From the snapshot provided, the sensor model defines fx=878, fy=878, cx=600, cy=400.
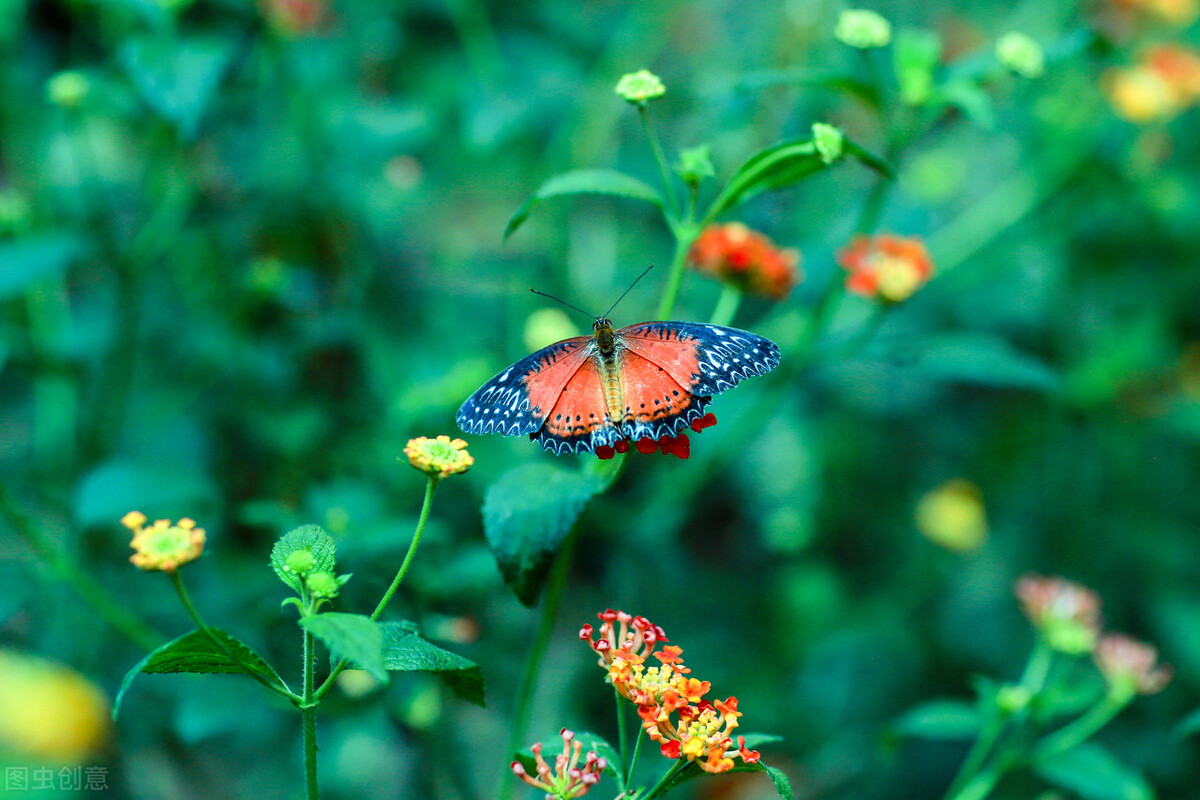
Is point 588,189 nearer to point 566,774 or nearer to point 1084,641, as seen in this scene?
point 566,774

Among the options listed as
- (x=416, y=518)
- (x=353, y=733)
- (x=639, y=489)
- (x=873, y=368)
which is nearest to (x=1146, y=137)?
(x=873, y=368)

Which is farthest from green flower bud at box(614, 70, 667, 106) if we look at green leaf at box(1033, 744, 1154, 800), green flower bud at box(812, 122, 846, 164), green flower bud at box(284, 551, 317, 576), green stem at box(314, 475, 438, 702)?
green leaf at box(1033, 744, 1154, 800)

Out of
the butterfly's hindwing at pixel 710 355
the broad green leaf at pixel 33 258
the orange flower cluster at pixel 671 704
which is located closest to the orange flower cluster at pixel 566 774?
the orange flower cluster at pixel 671 704

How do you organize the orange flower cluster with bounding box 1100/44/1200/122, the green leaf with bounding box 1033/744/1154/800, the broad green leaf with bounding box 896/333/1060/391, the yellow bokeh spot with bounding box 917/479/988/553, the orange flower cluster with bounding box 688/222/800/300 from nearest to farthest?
the green leaf with bounding box 1033/744/1154/800 → the orange flower cluster with bounding box 688/222/800/300 → the broad green leaf with bounding box 896/333/1060/391 → the orange flower cluster with bounding box 1100/44/1200/122 → the yellow bokeh spot with bounding box 917/479/988/553

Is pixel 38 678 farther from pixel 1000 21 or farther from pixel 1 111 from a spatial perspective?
pixel 1000 21

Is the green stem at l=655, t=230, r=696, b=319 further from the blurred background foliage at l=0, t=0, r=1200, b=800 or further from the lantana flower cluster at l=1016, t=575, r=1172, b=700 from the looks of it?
the lantana flower cluster at l=1016, t=575, r=1172, b=700

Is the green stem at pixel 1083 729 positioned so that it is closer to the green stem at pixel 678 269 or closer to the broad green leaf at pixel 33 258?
the green stem at pixel 678 269
